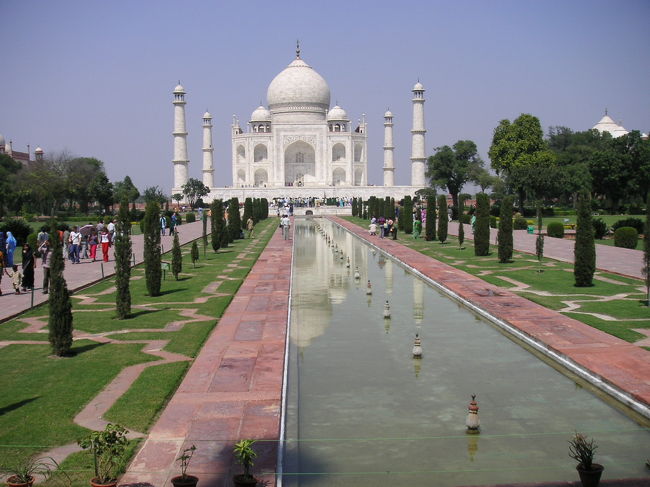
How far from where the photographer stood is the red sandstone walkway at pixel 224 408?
4.54 meters

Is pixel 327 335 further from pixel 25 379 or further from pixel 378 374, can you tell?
pixel 25 379

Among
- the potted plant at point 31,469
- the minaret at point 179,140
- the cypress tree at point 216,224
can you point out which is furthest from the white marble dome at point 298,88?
the potted plant at point 31,469

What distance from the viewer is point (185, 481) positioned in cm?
408

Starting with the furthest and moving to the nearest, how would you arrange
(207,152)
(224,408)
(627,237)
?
(207,152) → (627,237) → (224,408)

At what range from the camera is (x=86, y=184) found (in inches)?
1682

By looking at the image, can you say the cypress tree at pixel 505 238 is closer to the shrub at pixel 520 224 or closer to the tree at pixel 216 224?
the tree at pixel 216 224

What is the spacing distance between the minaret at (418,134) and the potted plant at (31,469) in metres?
50.6

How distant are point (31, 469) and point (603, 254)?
14851 mm

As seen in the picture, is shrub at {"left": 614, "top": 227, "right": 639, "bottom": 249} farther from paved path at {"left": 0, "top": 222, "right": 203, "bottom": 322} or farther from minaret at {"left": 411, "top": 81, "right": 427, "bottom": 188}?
minaret at {"left": 411, "top": 81, "right": 427, "bottom": 188}

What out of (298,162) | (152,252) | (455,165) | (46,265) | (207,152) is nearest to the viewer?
(152,252)

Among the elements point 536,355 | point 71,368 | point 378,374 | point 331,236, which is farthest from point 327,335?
point 331,236

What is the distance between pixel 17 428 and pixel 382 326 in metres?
4.77

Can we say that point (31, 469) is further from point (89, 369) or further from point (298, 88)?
point (298, 88)

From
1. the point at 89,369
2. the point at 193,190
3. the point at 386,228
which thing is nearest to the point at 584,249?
the point at 89,369
